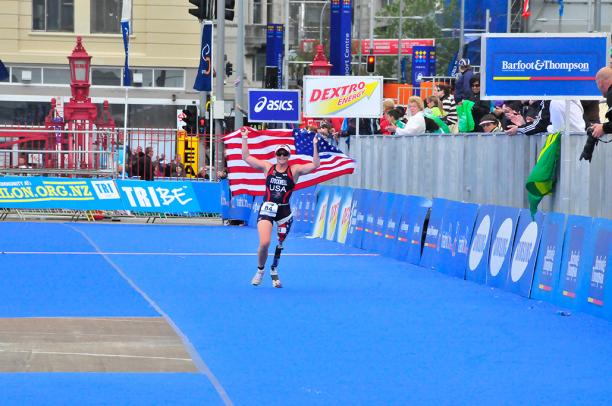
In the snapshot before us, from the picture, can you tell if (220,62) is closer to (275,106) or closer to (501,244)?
(275,106)

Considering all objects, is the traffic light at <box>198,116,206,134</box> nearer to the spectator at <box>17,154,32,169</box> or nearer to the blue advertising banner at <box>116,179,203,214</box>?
the blue advertising banner at <box>116,179,203,214</box>

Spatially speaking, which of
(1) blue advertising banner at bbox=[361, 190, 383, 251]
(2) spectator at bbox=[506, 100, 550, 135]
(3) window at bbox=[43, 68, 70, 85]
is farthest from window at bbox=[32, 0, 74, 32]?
(2) spectator at bbox=[506, 100, 550, 135]

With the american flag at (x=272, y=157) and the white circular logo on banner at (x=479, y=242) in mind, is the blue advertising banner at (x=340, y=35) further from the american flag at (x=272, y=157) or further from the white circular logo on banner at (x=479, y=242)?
the white circular logo on banner at (x=479, y=242)

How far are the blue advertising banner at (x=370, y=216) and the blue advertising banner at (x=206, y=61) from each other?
16421 mm

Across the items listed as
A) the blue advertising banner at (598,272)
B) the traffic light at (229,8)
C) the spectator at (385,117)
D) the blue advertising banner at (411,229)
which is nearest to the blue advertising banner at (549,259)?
the blue advertising banner at (598,272)

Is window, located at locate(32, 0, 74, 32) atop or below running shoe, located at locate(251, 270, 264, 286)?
atop

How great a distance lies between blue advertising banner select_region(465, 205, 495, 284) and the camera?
19.0 meters

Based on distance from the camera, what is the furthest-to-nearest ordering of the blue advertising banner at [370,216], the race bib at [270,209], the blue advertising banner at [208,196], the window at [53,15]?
the window at [53,15] → the blue advertising banner at [208,196] → the blue advertising banner at [370,216] → the race bib at [270,209]

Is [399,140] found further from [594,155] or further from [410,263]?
[594,155]

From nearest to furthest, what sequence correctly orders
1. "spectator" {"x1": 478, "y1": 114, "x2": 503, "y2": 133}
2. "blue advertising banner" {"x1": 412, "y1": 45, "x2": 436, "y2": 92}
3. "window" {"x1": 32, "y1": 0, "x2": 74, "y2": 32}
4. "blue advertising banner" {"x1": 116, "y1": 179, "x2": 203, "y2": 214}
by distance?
"spectator" {"x1": 478, "y1": 114, "x2": 503, "y2": 133}
"blue advertising banner" {"x1": 116, "y1": 179, "x2": 203, "y2": 214}
"window" {"x1": 32, "y1": 0, "x2": 74, "y2": 32}
"blue advertising banner" {"x1": 412, "y1": 45, "x2": 436, "y2": 92}

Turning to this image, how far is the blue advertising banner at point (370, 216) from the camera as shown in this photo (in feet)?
83.3

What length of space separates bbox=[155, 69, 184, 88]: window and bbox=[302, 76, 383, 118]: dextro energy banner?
99.6 ft

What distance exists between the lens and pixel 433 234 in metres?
21.6

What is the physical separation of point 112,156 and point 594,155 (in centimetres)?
2175
